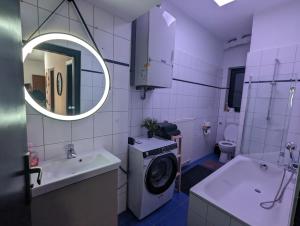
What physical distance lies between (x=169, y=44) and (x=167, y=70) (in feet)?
0.99

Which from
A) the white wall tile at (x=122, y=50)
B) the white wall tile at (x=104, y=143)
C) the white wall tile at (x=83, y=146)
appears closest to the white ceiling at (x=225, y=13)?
the white wall tile at (x=122, y=50)

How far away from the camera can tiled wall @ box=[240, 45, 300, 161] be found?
2100mm

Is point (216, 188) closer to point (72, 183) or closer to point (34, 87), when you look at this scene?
point (72, 183)

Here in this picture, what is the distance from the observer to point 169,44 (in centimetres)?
181

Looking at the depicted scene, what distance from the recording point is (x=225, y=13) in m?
2.34

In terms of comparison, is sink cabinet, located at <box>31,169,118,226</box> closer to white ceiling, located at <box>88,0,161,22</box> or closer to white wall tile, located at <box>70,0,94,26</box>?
white wall tile, located at <box>70,0,94,26</box>

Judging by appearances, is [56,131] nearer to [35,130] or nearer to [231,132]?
[35,130]

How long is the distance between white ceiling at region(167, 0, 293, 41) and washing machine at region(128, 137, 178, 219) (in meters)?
1.97

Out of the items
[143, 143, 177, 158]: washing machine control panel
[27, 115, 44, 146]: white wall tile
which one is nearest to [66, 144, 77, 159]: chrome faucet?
[27, 115, 44, 146]: white wall tile

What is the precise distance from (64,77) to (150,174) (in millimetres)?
1259

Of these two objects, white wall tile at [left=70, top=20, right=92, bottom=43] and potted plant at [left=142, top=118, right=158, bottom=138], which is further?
potted plant at [left=142, top=118, right=158, bottom=138]

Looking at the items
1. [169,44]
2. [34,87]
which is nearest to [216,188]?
[169,44]

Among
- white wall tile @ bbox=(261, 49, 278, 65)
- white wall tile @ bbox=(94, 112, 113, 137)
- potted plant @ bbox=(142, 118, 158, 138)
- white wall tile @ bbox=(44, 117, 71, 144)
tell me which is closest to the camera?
white wall tile @ bbox=(44, 117, 71, 144)

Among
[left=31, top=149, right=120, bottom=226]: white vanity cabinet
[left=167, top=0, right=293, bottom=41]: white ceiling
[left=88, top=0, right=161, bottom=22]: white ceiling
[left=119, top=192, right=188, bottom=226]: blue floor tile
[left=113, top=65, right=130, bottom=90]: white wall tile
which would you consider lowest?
[left=119, top=192, right=188, bottom=226]: blue floor tile
